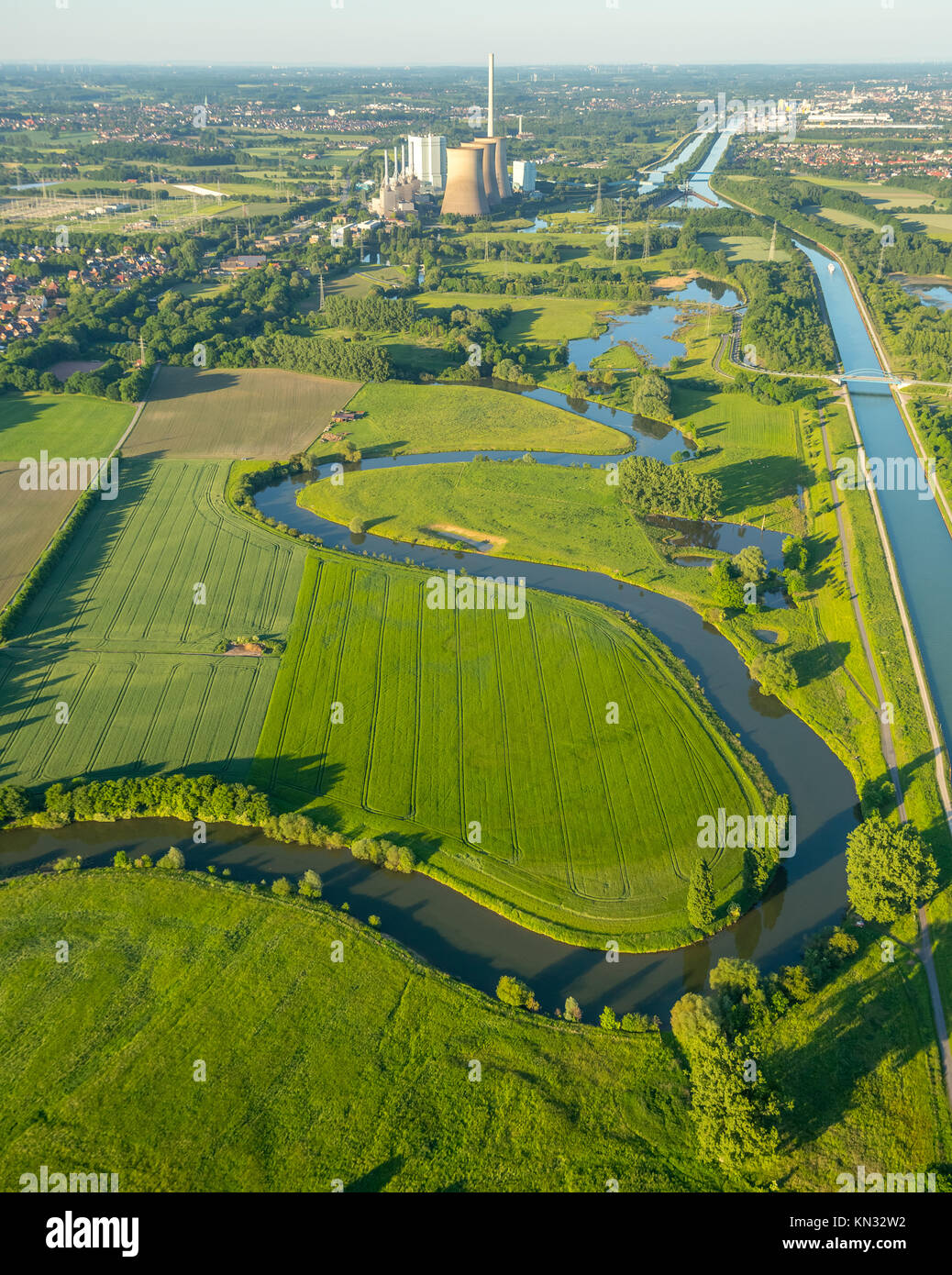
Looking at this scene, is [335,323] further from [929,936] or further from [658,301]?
[929,936]

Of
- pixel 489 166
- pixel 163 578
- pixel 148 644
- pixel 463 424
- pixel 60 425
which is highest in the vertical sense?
pixel 489 166

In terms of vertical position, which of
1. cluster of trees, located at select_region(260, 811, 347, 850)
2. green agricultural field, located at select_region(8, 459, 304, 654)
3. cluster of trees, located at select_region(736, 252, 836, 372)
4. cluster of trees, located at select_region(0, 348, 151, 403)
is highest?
cluster of trees, located at select_region(736, 252, 836, 372)

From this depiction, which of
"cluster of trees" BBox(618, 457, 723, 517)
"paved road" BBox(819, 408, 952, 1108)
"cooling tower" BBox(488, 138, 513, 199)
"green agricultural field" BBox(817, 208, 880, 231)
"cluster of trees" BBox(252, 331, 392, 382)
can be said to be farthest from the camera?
"cooling tower" BBox(488, 138, 513, 199)

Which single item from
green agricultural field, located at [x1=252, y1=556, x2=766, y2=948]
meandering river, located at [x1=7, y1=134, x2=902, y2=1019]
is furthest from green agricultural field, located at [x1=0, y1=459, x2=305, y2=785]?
meandering river, located at [x1=7, y1=134, x2=902, y2=1019]

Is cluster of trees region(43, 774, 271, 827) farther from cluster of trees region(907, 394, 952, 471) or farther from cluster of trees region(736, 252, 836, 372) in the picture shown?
cluster of trees region(736, 252, 836, 372)

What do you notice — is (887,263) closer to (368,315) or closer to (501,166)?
(368,315)

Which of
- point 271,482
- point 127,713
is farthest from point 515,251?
point 127,713

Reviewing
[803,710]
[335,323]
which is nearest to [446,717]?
[803,710]
